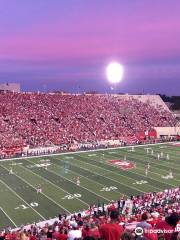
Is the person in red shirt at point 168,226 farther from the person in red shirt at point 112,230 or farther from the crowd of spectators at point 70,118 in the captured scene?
the crowd of spectators at point 70,118

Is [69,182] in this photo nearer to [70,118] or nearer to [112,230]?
[112,230]

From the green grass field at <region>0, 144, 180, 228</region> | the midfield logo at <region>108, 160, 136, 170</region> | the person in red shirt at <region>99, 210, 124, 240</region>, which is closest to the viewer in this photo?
the person in red shirt at <region>99, 210, 124, 240</region>

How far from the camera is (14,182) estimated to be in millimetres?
25156


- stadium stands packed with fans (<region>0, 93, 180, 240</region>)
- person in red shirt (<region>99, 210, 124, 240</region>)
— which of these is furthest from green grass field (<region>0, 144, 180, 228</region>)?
person in red shirt (<region>99, 210, 124, 240</region>)

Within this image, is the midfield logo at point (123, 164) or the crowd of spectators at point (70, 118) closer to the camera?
the midfield logo at point (123, 164)

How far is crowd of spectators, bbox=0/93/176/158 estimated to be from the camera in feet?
137

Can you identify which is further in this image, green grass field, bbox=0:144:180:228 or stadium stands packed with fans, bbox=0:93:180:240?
stadium stands packed with fans, bbox=0:93:180:240

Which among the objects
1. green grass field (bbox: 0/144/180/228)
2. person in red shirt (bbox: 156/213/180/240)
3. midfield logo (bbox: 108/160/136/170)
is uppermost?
person in red shirt (bbox: 156/213/180/240)

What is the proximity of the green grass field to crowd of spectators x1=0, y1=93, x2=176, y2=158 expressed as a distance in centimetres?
709

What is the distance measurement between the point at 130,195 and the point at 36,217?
19.9ft

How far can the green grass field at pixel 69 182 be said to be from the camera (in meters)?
19.9

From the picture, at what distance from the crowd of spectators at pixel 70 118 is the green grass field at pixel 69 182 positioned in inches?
279

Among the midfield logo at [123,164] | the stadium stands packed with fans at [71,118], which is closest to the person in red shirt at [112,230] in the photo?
the midfield logo at [123,164]

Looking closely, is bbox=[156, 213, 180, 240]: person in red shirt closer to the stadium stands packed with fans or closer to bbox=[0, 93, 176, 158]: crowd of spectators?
the stadium stands packed with fans
